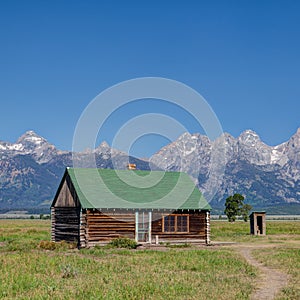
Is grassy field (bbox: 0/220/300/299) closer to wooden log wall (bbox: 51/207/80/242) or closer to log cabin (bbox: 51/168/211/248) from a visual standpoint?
log cabin (bbox: 51/168/211/248)

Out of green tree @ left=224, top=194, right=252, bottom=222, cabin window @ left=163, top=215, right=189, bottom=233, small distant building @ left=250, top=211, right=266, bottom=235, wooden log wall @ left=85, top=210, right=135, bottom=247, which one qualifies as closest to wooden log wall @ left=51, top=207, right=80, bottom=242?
wooden log wall @ left=85, top=210, right=135, bottom=247

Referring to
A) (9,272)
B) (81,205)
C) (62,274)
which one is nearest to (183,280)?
(62,274)

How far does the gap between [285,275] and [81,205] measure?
68.7 ft

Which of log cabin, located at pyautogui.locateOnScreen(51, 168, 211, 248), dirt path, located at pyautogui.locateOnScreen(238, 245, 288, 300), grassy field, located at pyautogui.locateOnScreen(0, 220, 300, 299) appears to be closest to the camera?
grassy field, located at pyautogui.locateOnScreen(0, 220, 300, 299)

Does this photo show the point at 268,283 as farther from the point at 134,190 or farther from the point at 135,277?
the point at 134,190

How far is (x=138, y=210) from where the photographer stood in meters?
43.8

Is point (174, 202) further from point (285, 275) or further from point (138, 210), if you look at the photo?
point (285, 275)

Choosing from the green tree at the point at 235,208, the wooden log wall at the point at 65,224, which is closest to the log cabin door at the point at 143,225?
the wooden log wall at the point at 65,224

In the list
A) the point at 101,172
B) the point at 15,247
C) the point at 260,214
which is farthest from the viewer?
the point at 260,214

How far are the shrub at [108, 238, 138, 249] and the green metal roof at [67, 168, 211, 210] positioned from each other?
2.93 metres

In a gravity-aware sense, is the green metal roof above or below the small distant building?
above

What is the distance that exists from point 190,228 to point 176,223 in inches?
54.6

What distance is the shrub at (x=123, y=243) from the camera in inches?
1575

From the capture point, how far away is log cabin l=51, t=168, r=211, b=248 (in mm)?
42375
